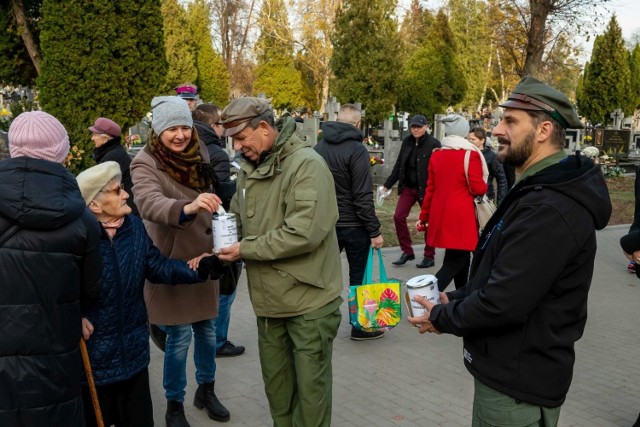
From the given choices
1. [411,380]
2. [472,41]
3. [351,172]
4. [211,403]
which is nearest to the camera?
[211,403]

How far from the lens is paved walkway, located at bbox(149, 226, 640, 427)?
4.44 m

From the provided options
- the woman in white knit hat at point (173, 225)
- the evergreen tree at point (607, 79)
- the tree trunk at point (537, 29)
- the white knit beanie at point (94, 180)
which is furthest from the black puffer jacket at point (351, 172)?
the evergreen tree at point (607, 79)

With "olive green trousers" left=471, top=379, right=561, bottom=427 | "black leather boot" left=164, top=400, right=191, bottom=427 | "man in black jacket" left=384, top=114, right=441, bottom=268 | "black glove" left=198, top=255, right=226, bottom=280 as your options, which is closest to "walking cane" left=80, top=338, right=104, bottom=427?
"black glove" left=198, top=255, right=226, bottom=280

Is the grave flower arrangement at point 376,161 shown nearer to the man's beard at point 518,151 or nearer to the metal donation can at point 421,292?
the metal donation can at point 421,292

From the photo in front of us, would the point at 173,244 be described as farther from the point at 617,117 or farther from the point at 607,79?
the point at 607,79

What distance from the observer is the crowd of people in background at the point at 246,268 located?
7.60 feet

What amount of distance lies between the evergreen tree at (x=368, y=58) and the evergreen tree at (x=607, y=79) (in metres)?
7.54

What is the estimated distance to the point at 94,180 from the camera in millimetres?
3137

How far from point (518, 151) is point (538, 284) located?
1.64 ft

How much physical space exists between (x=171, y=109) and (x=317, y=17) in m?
35.2

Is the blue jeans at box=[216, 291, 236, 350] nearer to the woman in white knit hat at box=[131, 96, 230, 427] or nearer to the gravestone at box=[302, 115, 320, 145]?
the woman in white knit hat at box=[131, 96, 230, 427]

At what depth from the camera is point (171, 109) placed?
12.4 feet

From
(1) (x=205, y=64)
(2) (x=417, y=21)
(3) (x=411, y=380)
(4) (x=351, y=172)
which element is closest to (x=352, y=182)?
(4) (x=351, y=172)

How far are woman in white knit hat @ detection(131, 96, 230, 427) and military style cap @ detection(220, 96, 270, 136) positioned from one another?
576 millimetres
